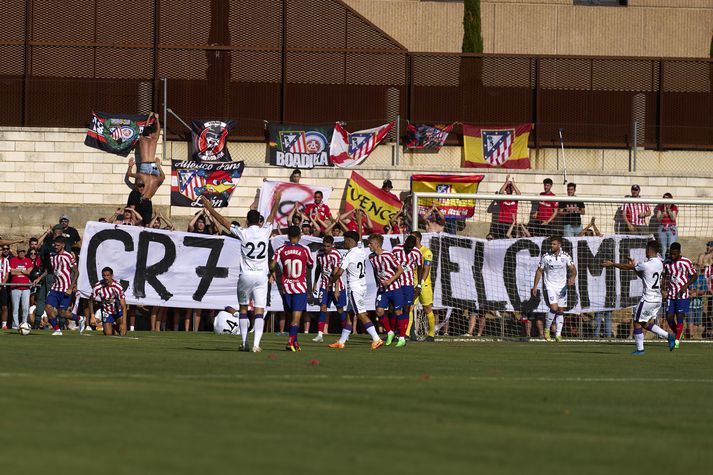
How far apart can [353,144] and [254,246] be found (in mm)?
14067

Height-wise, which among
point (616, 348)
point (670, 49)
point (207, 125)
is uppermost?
point (670, 49)

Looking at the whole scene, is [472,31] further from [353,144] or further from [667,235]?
[667,235]

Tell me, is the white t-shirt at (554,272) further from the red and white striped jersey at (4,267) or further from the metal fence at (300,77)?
the red and white striped jersey at (4,267)

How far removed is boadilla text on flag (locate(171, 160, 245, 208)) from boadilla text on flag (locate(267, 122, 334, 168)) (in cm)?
145

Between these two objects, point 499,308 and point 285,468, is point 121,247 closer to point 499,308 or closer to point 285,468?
point 499,308

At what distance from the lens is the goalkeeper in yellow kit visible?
2488cm

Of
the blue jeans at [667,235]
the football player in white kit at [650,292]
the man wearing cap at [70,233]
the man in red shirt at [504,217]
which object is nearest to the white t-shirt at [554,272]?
the man in red shirt at [504,217]

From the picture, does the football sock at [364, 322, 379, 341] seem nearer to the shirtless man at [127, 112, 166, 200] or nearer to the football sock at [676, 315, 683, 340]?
the football sock at [676, 315, 683, 340]

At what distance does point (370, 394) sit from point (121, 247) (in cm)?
1654

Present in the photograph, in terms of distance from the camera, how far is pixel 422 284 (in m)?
25.6

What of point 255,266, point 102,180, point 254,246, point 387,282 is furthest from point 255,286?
point 102,180

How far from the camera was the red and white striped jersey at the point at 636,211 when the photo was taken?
29.3 meters

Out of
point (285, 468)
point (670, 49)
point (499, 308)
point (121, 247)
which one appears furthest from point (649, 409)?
point (670, 49)

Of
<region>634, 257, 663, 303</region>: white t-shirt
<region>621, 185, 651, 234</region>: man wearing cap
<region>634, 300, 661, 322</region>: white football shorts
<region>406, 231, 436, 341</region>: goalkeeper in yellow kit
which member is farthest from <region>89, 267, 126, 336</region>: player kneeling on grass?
<region>621, 185, 651, 234</region>: man wearing cap
